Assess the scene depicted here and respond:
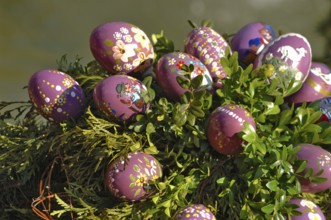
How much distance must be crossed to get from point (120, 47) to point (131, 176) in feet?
1.22

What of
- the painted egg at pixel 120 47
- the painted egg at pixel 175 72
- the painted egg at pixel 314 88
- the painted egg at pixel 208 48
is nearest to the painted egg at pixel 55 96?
the painted egg at pixel 120 47

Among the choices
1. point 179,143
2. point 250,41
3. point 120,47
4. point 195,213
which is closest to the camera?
point 195,213

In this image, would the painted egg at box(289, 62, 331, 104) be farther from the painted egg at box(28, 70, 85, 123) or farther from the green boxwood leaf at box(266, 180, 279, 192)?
the painted egg at box(28, 70, 85, 123)

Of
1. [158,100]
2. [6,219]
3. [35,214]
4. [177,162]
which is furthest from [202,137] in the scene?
[6,219]

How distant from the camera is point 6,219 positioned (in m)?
1.62

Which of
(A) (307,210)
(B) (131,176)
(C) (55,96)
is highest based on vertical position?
(C) (55,96)

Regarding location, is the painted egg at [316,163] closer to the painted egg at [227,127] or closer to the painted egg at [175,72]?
the painted egg at [227,127]

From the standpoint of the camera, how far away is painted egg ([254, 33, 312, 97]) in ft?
4.70

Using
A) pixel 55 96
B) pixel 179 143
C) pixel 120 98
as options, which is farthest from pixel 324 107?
pixel 55 96

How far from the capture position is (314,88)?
4.96 feet

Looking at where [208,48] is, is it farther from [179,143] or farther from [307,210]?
[307,210]

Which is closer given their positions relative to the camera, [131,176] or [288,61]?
[131,176]

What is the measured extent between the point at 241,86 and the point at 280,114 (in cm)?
12

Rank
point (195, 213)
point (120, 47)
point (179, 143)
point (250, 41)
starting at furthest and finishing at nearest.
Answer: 1. point (250, 41)
2. point (120, 47)
3. point (179, 143)
4. point (195, 213)
